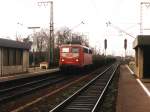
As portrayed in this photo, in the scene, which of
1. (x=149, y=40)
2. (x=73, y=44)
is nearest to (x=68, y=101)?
(x=149, y=40)

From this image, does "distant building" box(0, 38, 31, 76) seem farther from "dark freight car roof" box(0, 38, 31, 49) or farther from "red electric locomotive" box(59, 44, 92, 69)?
"red electric locomotive" box(59, 44, 92, 69)

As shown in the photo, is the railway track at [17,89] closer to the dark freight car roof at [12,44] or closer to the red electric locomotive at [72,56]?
the dark freight car roof at [12,44]

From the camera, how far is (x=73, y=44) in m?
39.7

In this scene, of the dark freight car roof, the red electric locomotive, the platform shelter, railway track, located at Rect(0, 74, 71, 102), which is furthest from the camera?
the red electric locomotive

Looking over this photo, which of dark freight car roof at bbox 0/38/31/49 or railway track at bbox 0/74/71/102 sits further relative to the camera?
dark freight car roof at bbox 0/38/31/49

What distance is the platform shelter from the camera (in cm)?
2962

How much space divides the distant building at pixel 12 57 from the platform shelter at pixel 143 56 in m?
12.0

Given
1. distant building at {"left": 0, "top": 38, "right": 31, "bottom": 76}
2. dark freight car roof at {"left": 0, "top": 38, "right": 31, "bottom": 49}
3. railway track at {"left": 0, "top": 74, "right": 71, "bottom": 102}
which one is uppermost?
dark freight car roof at {"left": 0, "top": 38, "right": 31, "bottom": 49}

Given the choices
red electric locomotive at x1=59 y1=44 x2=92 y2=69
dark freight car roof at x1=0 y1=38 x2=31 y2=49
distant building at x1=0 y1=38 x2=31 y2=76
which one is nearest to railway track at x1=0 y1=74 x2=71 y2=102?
dark freight car roof at x1=0 y1=38 x2=31 y2=49

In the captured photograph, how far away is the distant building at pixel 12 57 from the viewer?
35203 mm

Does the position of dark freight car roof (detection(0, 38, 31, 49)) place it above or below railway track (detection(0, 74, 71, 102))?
above

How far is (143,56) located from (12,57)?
13062 mm

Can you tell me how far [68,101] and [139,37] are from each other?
561 inches

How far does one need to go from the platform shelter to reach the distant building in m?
12.0
